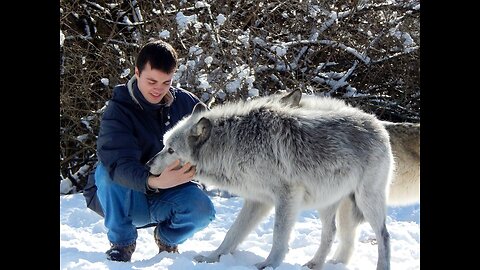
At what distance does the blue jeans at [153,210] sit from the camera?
474 centimetres

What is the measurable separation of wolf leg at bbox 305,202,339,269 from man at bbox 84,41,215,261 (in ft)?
3.02

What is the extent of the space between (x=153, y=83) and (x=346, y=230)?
2014 mm

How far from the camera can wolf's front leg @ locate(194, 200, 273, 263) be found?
475 cm

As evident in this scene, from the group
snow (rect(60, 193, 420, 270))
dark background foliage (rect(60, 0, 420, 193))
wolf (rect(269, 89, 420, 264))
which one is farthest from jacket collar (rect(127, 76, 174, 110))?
dark background foliage (rect(60, 0, 420, 193))

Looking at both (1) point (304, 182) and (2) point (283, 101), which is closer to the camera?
(1) point (304, 182)

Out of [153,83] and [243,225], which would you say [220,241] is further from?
[153,83]

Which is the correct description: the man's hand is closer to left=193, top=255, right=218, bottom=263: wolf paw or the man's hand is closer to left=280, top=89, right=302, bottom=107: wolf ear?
left=193, top=255, right=218, bottom=263: wolf paw

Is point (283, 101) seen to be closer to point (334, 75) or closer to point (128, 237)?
point (128, 237)

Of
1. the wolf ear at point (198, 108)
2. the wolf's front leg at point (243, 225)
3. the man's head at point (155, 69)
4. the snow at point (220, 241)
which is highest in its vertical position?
the man's head at point (155, 69)

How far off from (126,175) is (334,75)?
18.9 feet

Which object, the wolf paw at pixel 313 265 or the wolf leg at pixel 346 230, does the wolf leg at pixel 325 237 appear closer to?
the wolf paw at pixel 313 265

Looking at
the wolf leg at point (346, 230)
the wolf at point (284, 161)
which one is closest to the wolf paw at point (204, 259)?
the wolf at point (284, 161)

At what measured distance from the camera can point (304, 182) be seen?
14.5 ft
